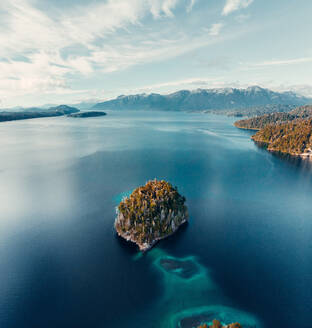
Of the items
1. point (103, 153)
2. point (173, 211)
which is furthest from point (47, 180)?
point (173, 211)

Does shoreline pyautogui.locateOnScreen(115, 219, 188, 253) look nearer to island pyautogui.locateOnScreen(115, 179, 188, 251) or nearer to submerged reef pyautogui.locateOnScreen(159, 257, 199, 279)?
island pyautogui.locateOnScreen(115, 179, 188, 251)

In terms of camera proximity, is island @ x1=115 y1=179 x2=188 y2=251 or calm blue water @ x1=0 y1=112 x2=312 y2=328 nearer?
calm blue water @ x1=0 y1=112 x2=312 y2=328

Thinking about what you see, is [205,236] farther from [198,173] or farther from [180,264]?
[198,173]

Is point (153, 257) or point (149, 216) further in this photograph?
point (149, 216)

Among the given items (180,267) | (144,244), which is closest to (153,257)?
(144,244)

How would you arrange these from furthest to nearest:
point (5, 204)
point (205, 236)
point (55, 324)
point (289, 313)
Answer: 1. point (5, 204)
2. point (205, 236)
3. point (289, 313)
4. point (55, 324)

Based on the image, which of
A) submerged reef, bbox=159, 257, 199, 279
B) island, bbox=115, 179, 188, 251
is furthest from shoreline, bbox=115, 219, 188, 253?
submerged reef, bbox=159, 257, 199, 279

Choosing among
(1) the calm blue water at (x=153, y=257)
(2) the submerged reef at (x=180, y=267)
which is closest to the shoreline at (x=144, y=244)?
(1) the calm blue water at (x=153, y=257)

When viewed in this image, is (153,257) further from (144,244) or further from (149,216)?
(149,216)
